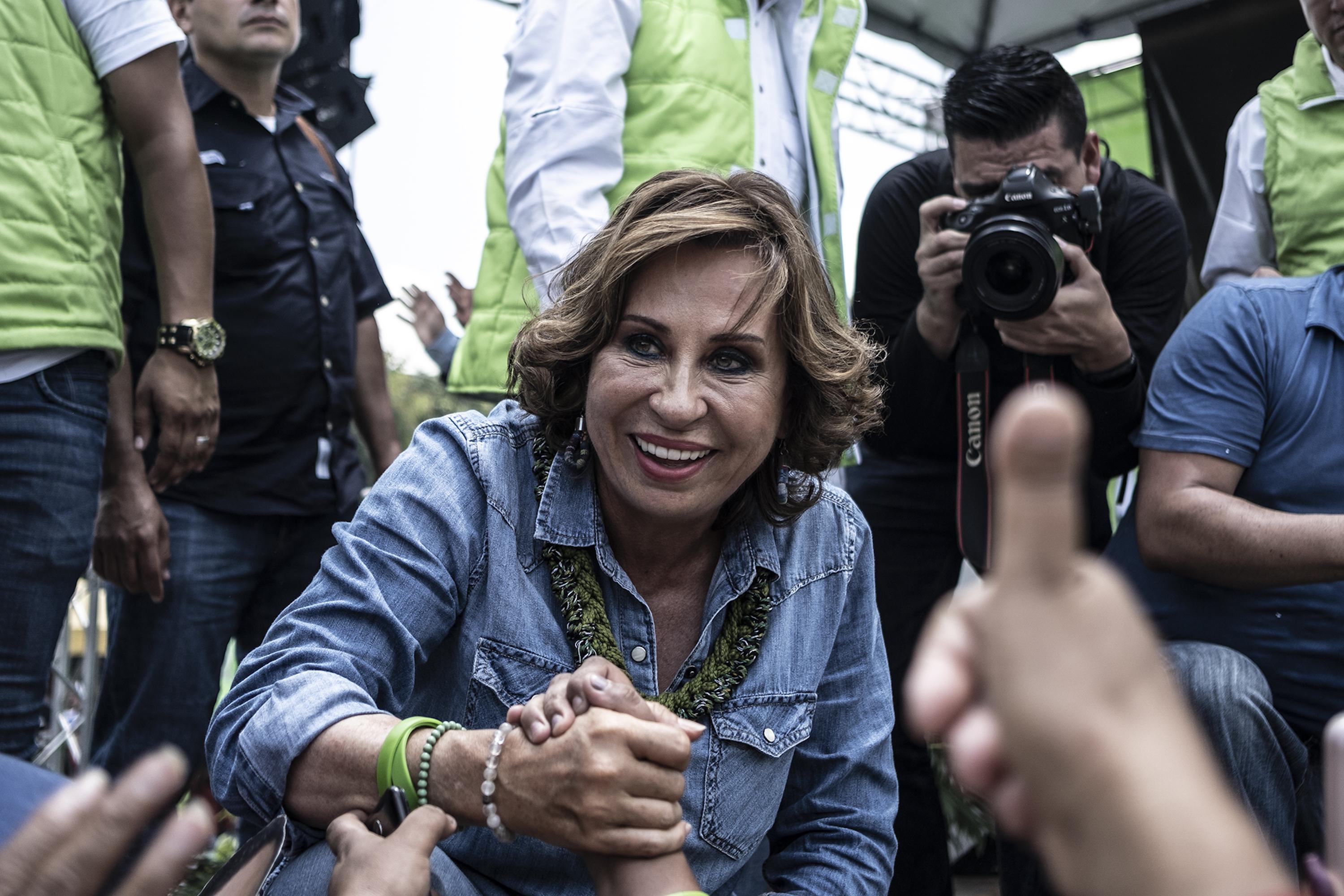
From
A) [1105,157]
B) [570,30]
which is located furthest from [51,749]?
[1105,157]

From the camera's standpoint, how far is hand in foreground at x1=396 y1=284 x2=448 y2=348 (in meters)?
5.00

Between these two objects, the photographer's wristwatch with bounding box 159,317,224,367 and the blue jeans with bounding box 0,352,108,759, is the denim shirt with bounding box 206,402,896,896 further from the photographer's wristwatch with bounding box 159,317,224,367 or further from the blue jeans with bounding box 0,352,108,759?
the photographer's wristwatch with bounding box 159,317,224,367

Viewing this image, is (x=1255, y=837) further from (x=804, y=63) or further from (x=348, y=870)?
(x=804, y=63)

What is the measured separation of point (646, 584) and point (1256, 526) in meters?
0.95

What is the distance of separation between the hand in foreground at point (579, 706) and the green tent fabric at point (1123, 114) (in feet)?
14.1

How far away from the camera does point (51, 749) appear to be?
3531 mm

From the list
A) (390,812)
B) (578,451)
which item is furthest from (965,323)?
(390,812)

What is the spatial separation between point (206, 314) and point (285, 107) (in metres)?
0.91

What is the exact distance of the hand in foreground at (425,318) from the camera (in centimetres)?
500

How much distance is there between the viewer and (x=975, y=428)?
7.89 ft

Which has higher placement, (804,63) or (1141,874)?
(804,63)

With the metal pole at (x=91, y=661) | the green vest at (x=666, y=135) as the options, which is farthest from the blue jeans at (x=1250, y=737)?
the metal pole at (x=91, y=661)

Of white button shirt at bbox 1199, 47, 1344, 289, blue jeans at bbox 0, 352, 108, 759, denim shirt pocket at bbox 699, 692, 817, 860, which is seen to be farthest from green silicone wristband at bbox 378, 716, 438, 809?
white button shirt at bbox 1199, 47, 1344, 289

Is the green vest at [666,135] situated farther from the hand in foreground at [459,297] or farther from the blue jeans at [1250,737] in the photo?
the hand in foreground at [459,297]
